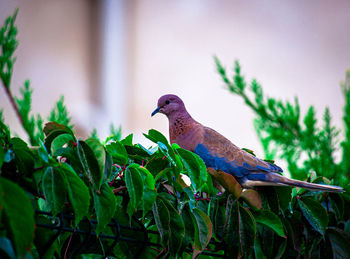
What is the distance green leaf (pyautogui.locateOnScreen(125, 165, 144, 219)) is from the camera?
612 millimetres

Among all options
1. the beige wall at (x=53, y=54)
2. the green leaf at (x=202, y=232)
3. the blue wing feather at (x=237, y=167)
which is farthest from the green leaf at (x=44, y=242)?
the beige wall at (x=53, y=54)

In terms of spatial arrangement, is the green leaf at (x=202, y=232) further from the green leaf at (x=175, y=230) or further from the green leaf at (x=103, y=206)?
the green leaf at (x=103, y=206)

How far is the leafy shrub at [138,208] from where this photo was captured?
0.55 meters

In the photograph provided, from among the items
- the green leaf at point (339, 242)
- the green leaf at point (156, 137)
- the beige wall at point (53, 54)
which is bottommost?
the green leaf at point (339, 242)

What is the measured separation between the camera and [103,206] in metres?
0.59

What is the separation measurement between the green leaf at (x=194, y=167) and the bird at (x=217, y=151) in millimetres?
290

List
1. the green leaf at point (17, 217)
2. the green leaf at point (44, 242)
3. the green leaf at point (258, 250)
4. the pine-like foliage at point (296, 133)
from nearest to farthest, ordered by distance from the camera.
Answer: the green leaf at point (17, 217) → the green leaf at point (44, 242) → the green leaf at point (258, 250) → the pine-like foliage at point (296, 133)

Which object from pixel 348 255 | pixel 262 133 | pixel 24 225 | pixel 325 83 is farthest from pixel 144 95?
pixel 24 225

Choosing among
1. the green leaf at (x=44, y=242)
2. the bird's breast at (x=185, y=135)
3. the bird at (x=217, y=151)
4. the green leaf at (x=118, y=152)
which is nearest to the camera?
the green leaf at (x=44, y=242)

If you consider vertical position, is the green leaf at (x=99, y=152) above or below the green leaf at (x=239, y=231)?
above

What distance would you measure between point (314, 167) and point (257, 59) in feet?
6.30

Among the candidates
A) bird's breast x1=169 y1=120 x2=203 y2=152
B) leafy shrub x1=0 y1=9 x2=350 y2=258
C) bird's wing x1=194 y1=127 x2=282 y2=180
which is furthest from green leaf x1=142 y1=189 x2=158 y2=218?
bird's breast x1=169 y1=120 x2=203 y2=152

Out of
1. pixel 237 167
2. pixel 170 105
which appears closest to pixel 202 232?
pixel 237 167

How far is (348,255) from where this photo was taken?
85 centimetres
